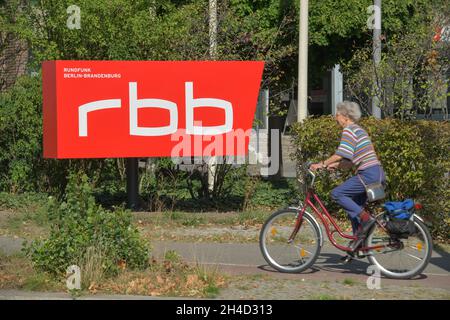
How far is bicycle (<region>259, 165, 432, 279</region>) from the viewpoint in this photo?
8.12m

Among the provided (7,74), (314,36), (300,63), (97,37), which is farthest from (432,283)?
(7,74)

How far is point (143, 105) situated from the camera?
39.8 ft

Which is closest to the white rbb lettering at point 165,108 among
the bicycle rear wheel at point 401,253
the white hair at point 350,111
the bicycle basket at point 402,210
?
the white hair at point 350,111

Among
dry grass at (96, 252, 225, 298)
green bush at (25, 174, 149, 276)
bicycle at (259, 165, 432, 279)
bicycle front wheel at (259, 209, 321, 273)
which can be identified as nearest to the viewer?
dry grass at (96, 252, 225, 298)

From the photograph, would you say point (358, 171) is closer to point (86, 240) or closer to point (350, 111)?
point (350, 111)

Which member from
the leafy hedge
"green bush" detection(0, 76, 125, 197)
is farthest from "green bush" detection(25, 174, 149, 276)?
"green bush" detection(0, 76, 125, 197)

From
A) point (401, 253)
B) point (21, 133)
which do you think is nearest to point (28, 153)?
point (21, 133)

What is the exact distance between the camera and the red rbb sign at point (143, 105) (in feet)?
38.8

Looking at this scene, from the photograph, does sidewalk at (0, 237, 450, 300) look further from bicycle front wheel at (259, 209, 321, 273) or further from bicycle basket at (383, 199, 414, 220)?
bicycle basket at (383, 199, 414, 220)

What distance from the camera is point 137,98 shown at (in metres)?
12.1

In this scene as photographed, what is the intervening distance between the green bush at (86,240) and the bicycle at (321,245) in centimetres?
137

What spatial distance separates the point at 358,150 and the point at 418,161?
9.67 ft

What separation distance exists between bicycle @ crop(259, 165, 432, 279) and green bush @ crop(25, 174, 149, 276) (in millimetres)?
1369
